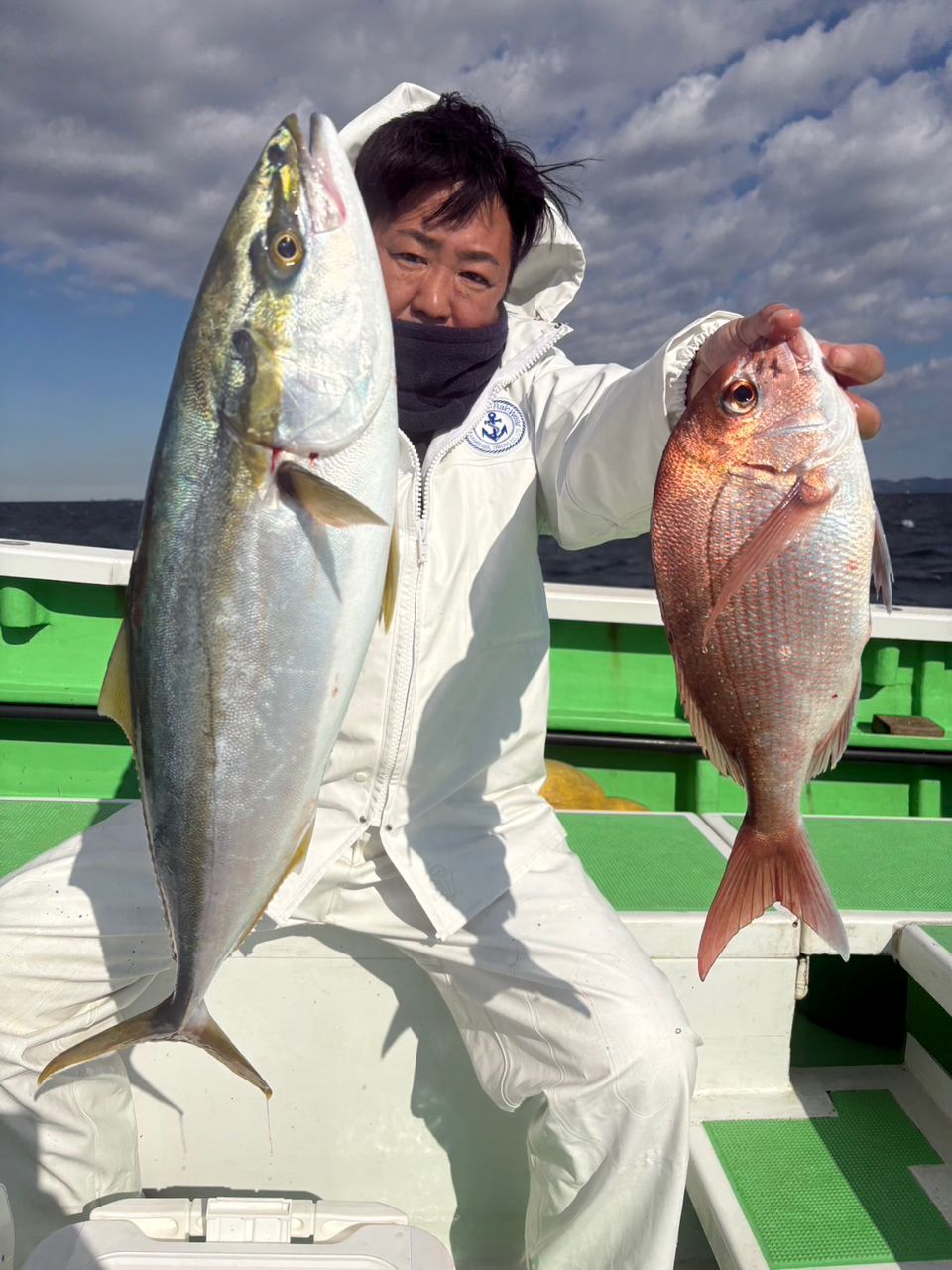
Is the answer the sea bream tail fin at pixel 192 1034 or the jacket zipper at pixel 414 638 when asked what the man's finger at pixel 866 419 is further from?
the sea bream tail fin at pixel 192 1034

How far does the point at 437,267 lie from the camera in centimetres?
256


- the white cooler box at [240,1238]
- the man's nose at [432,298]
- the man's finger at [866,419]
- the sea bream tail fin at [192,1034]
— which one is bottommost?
the white cooler box at [240,1238]

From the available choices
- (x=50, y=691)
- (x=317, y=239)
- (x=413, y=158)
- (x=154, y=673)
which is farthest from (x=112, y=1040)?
(x=50, y=691)

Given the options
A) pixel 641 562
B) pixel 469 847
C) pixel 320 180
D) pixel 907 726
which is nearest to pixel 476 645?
pixel 469 847

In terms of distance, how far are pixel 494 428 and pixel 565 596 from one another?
8.23ft

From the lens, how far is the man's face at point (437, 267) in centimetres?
256

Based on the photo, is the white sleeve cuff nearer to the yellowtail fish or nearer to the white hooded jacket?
the white hooded jacket

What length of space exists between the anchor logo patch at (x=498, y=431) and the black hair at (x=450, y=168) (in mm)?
486

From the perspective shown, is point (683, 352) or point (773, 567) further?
point (683, 352)

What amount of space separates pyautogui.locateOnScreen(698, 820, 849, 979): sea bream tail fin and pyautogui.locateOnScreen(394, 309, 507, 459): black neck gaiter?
134cm

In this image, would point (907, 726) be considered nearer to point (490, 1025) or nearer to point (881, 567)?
point (490, 1025)

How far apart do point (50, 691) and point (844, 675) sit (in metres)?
4.19

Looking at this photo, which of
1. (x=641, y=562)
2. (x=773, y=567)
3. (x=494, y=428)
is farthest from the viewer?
(x=641, y=562)

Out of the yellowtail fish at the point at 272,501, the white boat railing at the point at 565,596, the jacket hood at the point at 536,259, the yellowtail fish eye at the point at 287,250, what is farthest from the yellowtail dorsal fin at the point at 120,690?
the white boat railing at the point at 565,596
